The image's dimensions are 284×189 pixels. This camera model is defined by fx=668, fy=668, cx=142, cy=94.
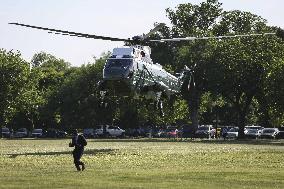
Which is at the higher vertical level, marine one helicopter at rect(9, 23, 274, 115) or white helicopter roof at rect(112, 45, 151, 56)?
white helicopter roof at rect(112, 45, 151, 56)

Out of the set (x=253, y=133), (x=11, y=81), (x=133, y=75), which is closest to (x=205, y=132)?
(x=253, y=133)

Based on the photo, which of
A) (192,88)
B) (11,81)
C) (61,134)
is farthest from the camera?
(61,134)

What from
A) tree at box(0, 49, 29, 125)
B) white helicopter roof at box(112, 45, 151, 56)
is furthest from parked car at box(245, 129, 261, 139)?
white helicopter roof at box(112, 45, 151, 56)

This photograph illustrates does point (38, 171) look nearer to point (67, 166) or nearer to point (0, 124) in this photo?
point (67, 166)

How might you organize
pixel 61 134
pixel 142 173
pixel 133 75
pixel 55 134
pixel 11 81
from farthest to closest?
pixel 61 134, pixel 55 134, pixel 11 81, pixel 133 75, pixel 142 173

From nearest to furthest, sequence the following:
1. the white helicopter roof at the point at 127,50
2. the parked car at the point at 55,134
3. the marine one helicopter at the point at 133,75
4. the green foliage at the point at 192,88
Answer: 1. the marine one helicopter at the point at 133,75
2. the white helicopter roof at the point at 127,50
3. the green foliage at the point at 192,88
4. the parked car at the point at 55,134

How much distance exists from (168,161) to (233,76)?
4923 centimetres

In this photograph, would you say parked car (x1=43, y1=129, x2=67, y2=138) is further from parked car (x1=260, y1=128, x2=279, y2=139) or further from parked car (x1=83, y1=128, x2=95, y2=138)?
parked car (x1=260, y1=128, x2=279, y2=139)

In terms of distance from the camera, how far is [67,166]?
31.0 m

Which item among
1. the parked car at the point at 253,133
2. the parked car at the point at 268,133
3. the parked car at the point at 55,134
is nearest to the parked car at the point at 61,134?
the parked car at the point at 55,134

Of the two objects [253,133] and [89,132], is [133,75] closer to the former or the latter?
[253,133]

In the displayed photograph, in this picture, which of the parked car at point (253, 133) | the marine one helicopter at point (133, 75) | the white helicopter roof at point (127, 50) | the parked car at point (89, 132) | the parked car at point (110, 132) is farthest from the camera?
the parked car at point (89, 132)

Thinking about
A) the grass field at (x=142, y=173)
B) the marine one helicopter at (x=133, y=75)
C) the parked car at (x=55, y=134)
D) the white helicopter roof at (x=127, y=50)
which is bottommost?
the grass field at (x=142, y=173)

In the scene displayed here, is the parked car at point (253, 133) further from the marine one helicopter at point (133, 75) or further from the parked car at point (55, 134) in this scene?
the marine one helicopter at point (133, 75)
